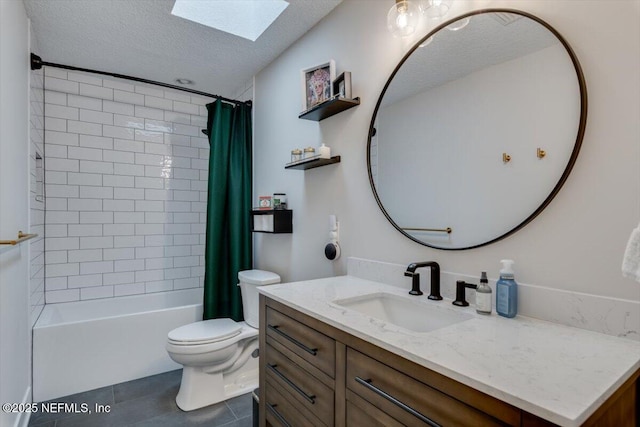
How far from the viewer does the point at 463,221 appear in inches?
49.8

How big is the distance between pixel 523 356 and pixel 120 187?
3317 millimetres

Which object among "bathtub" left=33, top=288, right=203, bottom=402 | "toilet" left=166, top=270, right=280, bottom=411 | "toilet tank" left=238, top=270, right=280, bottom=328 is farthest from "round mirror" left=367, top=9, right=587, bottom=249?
"bathtub" left=33, top=288, right=203, bottom=402

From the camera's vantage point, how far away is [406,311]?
1316mm

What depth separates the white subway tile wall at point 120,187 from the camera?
9.05 feet

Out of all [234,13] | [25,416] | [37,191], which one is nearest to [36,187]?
[37,191]

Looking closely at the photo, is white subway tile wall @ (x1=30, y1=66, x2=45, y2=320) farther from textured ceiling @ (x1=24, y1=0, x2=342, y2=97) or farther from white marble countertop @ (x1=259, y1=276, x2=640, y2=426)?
white marble countertop @ (x1=259, y1=276, x2=640, y2=426)

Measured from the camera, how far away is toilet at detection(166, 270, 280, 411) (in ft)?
6.51

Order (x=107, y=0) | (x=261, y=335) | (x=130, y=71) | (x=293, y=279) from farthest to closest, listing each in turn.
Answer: (x=130, y=71) → (x=293, y=279) → (x=107, y=0) → (x=261, y=335)

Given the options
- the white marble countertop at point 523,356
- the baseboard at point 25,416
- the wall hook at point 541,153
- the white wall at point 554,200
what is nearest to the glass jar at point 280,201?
the white wall at point 554,200

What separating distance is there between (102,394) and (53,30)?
2.51 metres

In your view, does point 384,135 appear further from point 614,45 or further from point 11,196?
point 11,196

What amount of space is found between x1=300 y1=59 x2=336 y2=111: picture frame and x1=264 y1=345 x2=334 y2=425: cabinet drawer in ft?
4.58

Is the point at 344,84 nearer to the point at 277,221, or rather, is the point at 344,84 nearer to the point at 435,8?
the point at 435,8

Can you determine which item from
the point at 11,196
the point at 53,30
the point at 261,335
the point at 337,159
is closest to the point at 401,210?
the point at 337,159
